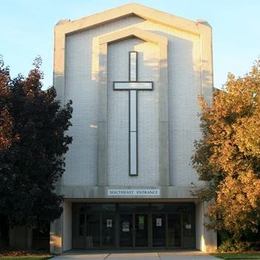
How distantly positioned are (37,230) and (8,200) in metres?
6.06

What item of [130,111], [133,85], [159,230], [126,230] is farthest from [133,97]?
[159,230]

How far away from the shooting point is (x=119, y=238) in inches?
1363

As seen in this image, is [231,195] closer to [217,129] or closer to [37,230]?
[217,129]

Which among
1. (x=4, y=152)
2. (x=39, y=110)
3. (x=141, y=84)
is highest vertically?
(x=141, y=84)

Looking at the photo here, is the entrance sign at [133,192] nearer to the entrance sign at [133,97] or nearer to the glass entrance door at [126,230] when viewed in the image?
the entrance sign at [133,97]

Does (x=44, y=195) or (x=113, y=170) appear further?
(x=113, y=170)

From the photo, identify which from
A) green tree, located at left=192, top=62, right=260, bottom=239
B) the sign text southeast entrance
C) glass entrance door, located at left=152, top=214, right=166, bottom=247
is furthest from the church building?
green tree, located at left=192, top=62, right=260, bottom=239

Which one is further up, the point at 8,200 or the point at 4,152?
the point at 4,152

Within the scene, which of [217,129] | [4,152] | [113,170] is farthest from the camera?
[113,170]

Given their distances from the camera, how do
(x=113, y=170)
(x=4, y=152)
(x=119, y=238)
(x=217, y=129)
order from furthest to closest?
(x=119, y=238) < (x=113, y=170) < (x=217, y=129) < (x=4, y=152)

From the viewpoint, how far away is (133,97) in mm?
32875

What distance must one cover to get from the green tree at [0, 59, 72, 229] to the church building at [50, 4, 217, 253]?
2.21 metres

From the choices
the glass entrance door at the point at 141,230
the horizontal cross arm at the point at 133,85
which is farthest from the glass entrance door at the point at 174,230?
the horizontal cross arm at the point at 133,85

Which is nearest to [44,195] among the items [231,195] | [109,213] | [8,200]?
[8,200]
